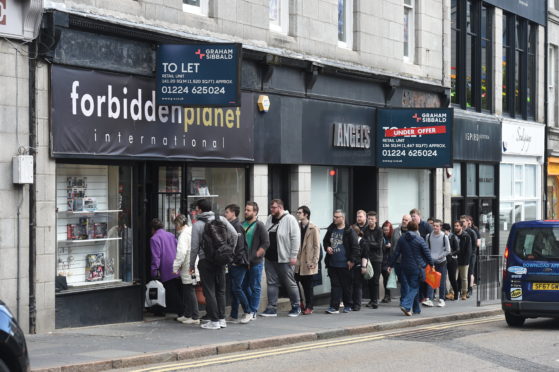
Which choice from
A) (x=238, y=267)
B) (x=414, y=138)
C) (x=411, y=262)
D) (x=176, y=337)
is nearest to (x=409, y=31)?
(x=414, y=138)

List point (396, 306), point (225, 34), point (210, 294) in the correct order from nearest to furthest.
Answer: point (210, 294)
point (225, 34)
point (396, 306)

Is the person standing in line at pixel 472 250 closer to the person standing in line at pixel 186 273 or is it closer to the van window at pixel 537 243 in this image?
the van window at pixel 537 243

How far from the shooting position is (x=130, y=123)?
1504 cm

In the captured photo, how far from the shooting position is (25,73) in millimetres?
13414

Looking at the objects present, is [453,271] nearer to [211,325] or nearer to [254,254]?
[254,254]

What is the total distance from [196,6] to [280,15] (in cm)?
266

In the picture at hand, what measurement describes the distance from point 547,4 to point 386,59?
456 inches

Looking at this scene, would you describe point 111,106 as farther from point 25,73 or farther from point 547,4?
point 547,4

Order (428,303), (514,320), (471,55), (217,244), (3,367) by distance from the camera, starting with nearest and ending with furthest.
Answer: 1. (3,367)
2. (217,244)
3. (514,320)
4. (428,303)
5. (471,55)

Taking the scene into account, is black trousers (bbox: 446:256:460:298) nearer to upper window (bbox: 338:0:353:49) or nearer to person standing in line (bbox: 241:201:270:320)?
upper window (bbox: 338:0:353:49)

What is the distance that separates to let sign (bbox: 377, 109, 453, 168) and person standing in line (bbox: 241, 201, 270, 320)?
614cm

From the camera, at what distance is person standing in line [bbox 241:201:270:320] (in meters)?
16.0

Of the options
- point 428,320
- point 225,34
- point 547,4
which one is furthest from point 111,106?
point 547,4

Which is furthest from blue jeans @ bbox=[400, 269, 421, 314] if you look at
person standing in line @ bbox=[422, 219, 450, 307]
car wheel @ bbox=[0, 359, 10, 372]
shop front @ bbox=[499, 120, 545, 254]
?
shop front @ bbox=[499, 120, 545, 254]
